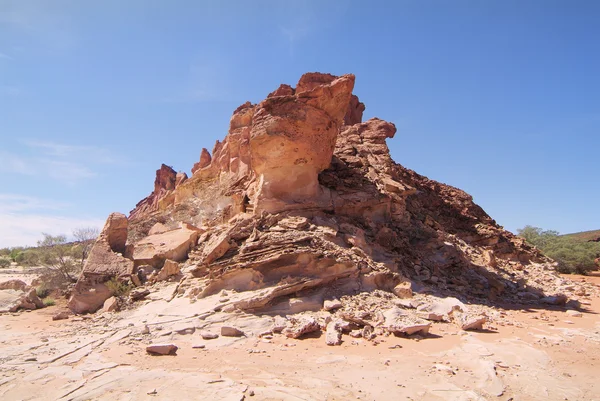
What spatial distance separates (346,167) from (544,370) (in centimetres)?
996

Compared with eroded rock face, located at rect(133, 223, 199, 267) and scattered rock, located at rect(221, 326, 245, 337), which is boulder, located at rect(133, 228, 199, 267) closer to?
eroded rock face, located at rect(133, 223, 199, 267)

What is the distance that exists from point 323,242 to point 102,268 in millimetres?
6969

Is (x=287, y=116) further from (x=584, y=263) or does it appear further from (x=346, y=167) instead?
(x=584, y=263)

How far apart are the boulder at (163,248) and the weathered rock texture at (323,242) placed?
44 mm

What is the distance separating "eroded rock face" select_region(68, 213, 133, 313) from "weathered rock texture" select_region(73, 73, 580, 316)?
0.29 ft

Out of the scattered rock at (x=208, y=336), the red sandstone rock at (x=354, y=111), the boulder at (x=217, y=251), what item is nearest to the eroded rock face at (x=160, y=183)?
the red sandstone rock at (x=354, y=111)

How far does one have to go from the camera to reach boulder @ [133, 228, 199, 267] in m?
12.7

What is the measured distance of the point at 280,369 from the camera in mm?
5961

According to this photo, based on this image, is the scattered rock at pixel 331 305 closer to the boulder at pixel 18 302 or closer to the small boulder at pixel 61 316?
the small boulder at pixel 61 316

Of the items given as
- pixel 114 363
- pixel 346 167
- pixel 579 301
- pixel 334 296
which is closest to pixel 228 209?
pixel 346 167

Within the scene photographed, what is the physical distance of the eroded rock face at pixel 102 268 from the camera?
10703 mm

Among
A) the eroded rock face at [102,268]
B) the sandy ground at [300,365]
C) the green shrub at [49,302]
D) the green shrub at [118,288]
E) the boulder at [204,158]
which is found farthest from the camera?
the boulder at [204,158]

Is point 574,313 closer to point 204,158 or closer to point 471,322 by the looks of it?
point 471,322

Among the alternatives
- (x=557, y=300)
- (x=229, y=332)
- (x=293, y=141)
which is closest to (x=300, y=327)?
(x=229, y=332)
